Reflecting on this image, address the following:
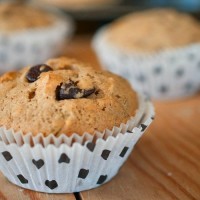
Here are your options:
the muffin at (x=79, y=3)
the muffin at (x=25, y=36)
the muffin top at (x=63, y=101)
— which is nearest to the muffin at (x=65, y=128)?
the muffin top at (x=63, y=101)

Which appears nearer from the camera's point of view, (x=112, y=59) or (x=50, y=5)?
(x=112, y=59)

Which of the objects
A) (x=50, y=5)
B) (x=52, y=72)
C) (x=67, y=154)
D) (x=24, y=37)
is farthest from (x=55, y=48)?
(x=67, y=154)

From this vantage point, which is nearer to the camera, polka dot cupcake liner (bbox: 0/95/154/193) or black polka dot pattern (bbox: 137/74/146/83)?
polka dot cupcake liner (bbox: 0/95/154/193)

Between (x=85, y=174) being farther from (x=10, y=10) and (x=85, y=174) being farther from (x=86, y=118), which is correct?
(x=10, y=10)

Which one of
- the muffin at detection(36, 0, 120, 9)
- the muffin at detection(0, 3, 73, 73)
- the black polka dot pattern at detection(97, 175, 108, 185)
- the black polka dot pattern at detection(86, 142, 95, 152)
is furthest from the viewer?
the muffin at detection(36, 0, 120, 9)

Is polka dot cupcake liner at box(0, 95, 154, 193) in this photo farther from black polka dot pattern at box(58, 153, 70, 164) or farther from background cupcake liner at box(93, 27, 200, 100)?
background cupcake liner at box(93, 27, 200, 100)

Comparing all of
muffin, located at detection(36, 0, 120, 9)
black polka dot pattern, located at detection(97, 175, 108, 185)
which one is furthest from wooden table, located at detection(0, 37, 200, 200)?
muffin, located at detection(36, 0, 120, 9)
